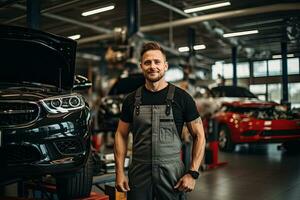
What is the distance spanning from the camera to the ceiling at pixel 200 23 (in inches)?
121

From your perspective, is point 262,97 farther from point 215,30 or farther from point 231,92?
point 215,30

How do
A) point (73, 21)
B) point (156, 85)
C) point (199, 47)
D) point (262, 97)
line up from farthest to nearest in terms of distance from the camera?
1. point (73, 21)
2. point (199, 47)
3. point (262, 97)
4. point (156, 85)

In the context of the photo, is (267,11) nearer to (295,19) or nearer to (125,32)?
(295,19)

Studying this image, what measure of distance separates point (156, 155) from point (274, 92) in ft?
5.69

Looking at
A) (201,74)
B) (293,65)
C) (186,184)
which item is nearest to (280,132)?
(293,65)

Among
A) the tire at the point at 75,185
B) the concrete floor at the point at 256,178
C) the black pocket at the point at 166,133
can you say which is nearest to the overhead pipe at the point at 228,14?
the concrete floor at the point at 256,178

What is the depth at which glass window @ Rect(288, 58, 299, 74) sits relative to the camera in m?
2.96

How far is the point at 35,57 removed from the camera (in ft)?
8.55

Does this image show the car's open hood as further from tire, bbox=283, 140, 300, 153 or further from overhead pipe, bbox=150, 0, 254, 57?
tire, bbox=283, 140, 300, 153

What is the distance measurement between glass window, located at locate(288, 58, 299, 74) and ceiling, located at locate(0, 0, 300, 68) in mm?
65

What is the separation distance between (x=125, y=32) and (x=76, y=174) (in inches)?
98.8

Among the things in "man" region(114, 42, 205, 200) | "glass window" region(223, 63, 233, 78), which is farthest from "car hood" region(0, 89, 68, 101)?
"glass window" region(223, 63, 233, 78)

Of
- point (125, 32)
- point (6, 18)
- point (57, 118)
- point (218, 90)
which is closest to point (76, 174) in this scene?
point (57, 118)

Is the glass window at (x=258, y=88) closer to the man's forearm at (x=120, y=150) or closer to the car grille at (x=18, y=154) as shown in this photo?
the man's forearm at (x=120, y=150)
